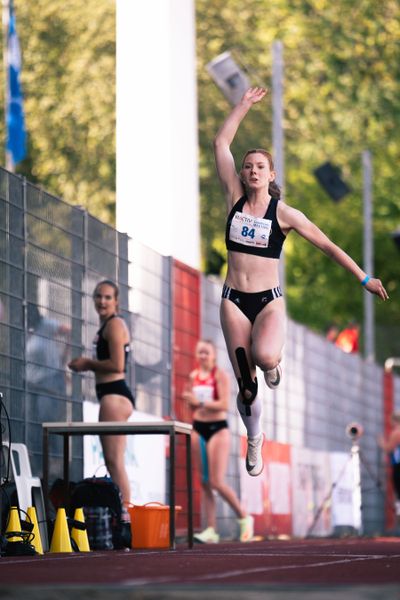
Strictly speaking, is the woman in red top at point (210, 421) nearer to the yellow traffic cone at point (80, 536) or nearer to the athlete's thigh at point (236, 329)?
the yellow traffic cone at point (80, 536)

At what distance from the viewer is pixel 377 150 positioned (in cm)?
5250

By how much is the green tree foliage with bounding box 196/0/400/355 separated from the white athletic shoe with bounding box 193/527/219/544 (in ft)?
107

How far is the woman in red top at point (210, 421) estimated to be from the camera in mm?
16766

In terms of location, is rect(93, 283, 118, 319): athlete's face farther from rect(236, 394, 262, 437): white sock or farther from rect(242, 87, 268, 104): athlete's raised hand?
rect(242, 87, 268, 104): athlete's raised hand

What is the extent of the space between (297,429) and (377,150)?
28999mm

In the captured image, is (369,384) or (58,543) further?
(369,384)

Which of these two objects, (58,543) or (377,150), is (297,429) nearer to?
(58,543)

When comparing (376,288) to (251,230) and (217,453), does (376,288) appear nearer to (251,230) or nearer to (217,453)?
(251,230)

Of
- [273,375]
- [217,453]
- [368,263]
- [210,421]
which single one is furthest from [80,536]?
[368,263]

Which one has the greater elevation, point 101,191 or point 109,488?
point 101,191

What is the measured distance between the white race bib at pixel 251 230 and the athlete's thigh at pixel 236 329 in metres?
0.47

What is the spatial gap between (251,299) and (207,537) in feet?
18.6

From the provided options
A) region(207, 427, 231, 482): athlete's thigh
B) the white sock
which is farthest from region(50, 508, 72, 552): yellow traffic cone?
region(207, 427, 231, 482): athlete's thigh

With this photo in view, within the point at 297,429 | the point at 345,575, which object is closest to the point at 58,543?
the point at 345,575
